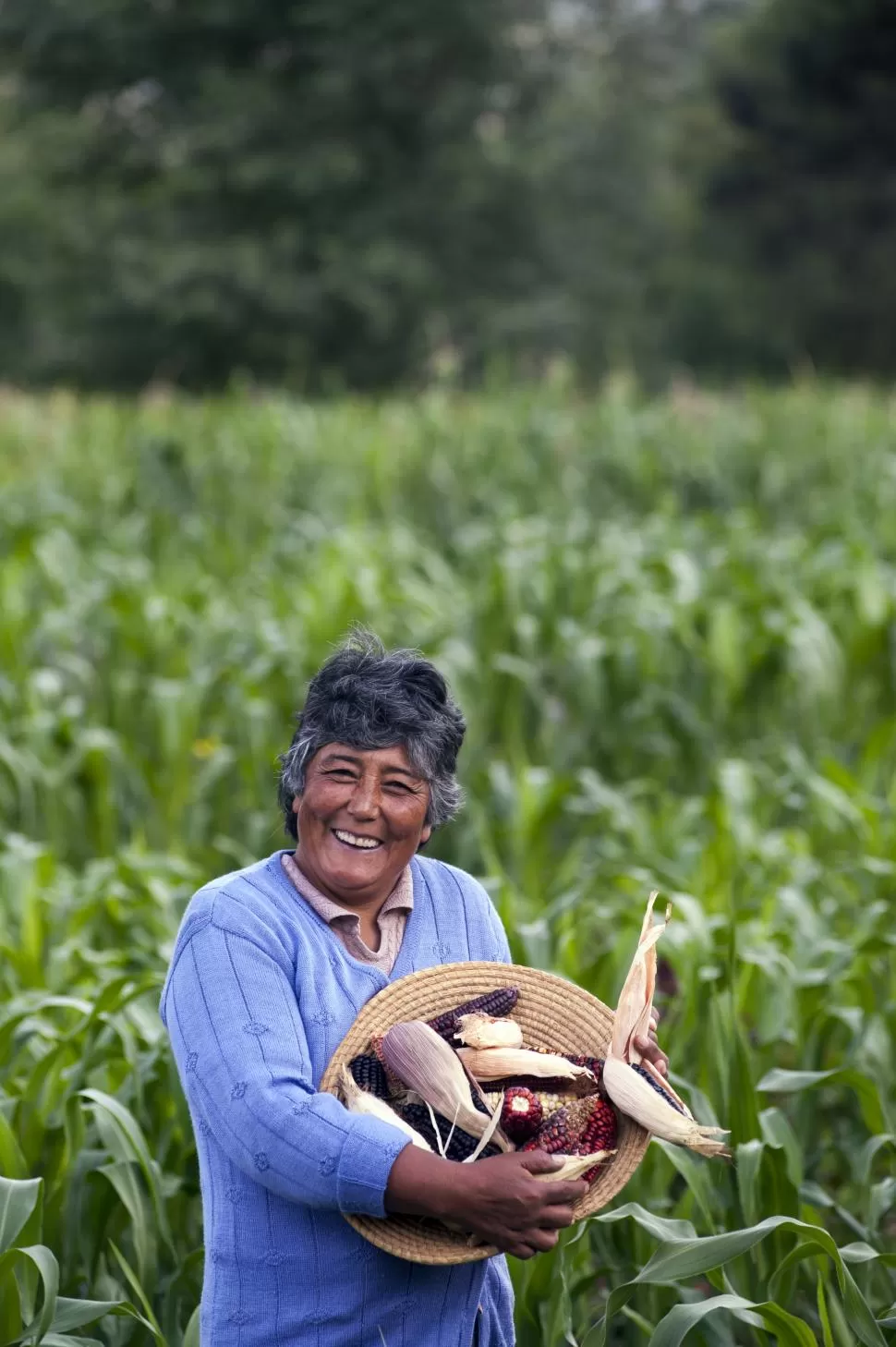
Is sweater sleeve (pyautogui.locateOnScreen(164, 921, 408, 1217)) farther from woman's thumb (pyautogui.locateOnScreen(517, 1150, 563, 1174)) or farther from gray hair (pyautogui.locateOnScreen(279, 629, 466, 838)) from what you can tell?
gray hair (pyautogui.locateOnScreen(279, 629, 466, 838))

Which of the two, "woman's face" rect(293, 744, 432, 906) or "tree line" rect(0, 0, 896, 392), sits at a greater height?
"tree line" rect(0, 0, 896, 392)

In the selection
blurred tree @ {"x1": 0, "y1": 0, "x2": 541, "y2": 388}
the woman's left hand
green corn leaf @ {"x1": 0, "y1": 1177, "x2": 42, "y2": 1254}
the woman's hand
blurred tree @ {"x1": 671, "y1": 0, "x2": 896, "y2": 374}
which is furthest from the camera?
blurred tree @ {"x1": 671, "y1": 0, "x2": 896, "y2": 374}

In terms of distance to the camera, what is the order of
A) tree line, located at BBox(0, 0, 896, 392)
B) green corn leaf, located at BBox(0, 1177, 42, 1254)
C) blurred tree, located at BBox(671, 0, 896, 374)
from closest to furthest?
green corn leaf, located at BBox(0, 1177, 42, 1254) < tree line, located at BBox(0, 0, 896, 392) < blurred tree, located at BBox(671, 0, 896, 374)

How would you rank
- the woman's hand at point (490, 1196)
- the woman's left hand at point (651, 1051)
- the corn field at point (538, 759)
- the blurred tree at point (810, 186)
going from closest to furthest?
the woman's hand at point (490, 1196), the woman's left hand at point (651, 1051), the corn field at point (538, 759), the blurred tree at point (810, 186)

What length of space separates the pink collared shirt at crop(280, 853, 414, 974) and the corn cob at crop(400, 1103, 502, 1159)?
0.56ft

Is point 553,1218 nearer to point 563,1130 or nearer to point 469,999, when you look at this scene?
point 563,1130

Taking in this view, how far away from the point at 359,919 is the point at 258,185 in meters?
22.4

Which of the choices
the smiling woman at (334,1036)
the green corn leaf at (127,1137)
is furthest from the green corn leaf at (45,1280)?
the smiling woman at (334,1036)

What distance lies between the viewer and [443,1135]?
170 cm

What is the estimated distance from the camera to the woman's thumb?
63.6 inches

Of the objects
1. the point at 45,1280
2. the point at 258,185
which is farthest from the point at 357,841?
the point at 258,185

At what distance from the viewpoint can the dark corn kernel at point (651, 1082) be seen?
174 cm

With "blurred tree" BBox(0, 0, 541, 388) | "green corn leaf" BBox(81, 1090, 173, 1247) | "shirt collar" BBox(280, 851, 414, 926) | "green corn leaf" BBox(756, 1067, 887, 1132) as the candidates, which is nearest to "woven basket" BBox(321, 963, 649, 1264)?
"shirt collar" BBox(280, 851, 414, 926)

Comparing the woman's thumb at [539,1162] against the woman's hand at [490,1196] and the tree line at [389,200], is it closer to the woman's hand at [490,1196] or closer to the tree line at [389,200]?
the woman's hand at [490,1196]
